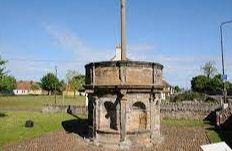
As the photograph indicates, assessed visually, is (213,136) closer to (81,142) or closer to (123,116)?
(123,116)

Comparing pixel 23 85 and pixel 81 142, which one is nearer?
pixel 81 142

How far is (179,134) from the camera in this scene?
2408 centimetres

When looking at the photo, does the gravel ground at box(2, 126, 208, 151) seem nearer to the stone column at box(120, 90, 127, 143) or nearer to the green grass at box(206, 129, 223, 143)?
the green grass at box(206, 129, 223, 143)

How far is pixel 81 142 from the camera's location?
71.5 ft

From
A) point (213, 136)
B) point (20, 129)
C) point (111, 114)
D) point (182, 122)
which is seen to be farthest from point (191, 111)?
point (20, 129)

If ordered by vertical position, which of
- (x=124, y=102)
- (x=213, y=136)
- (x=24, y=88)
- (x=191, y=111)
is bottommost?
(x=213, y=136)

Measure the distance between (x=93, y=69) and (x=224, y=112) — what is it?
12.9 m

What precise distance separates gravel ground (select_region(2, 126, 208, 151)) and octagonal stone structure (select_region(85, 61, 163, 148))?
1041mm

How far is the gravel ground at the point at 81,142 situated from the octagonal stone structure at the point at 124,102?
1041 mm

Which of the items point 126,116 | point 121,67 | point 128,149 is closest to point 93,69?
point 121,67

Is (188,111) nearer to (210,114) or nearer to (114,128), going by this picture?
(210,114)

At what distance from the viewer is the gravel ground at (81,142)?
1980 centimetres

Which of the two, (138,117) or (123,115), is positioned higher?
(123,115)

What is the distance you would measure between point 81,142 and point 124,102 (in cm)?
392
